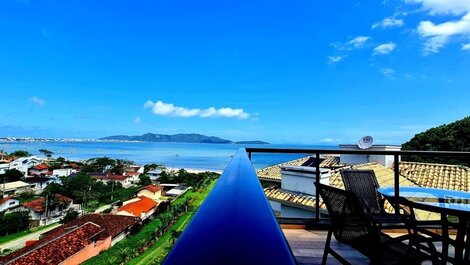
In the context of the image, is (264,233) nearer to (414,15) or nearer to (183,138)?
(414,15)

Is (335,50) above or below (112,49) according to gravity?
below

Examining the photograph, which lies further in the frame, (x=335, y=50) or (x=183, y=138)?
(x=183, y=138)

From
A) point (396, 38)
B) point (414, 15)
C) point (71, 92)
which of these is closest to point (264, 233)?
point (414, 15)

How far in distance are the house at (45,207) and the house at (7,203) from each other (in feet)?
2.46

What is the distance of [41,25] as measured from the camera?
34.3 metres

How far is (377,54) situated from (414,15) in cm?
705

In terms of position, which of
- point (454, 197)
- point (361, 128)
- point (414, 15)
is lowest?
point (454, 197)

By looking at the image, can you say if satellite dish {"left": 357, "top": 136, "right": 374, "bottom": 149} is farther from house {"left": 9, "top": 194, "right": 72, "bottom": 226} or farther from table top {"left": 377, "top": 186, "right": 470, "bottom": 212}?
house {"left": 9, "top": 194, "right": 72, "bottom": 226}

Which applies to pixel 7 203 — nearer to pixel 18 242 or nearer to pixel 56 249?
pixel 18 242

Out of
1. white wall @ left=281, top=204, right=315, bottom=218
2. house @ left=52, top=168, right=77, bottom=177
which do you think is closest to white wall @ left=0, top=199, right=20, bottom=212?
house @ left=52, top=168, right=77, bottom=177

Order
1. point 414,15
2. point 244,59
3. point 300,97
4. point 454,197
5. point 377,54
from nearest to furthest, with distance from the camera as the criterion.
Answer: point 454,197
point 414,15
point 377,54
point 244,59
point 300,97

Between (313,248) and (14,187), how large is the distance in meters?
53.7

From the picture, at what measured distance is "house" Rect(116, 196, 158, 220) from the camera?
30.6 metres

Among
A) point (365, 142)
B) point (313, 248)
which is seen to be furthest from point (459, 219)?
point (365, 142)
